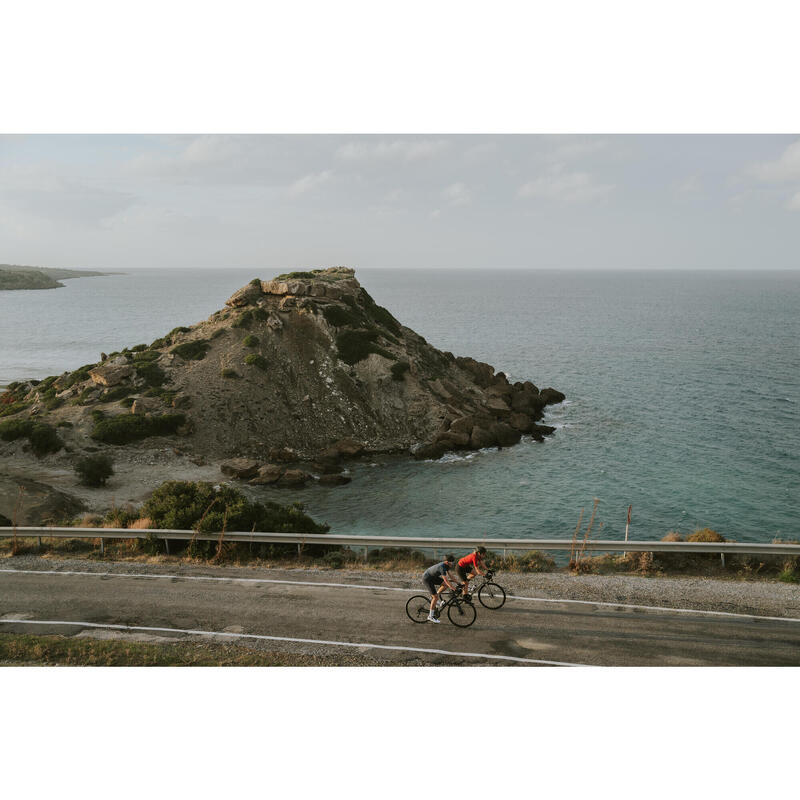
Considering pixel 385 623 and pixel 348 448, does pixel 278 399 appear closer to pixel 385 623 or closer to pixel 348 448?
pixel 348 448

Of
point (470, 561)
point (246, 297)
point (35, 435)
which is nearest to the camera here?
point (470, 561)

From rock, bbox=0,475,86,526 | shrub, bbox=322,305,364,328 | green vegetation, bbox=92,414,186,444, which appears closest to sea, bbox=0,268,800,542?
green vegetation, bbox=92,414,186,444

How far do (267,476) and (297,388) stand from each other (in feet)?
40.4

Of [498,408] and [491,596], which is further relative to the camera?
[498,408]

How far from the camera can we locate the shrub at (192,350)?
54.2 m

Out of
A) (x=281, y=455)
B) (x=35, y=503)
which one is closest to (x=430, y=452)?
(x=281, y=455)

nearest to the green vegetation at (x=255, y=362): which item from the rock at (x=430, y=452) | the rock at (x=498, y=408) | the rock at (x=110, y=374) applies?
the rock at (x=110, y=374)

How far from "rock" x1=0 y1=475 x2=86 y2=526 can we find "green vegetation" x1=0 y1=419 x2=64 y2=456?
19.4 ft

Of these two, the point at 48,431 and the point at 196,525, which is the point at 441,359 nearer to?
the point at 48,431

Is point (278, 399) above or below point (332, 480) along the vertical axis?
above

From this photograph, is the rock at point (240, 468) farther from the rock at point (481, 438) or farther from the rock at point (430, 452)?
the rock at point (481, 438)

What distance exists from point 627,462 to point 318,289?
1315 inches

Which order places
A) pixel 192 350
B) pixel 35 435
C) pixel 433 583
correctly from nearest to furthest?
pixel 433 583, pixel 35 435, pixel 192 350

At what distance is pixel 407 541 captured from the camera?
75.7ft
